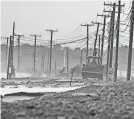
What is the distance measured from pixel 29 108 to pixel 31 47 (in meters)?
138

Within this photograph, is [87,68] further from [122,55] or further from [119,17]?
[122,55]

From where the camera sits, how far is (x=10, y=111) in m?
10.5

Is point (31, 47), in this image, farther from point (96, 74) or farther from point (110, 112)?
point (110, 112)

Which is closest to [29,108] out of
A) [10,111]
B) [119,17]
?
[10,111]

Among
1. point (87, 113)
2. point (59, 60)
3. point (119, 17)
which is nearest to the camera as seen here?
point (87, 113)

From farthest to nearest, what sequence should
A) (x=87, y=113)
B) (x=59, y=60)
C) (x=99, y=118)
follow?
(x=59, y=60) → (x=87, y=113) → (x=99, y=118)

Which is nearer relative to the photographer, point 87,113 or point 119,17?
point 87,113

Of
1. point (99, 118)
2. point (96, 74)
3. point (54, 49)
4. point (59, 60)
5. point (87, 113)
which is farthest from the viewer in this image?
point (54, 49)

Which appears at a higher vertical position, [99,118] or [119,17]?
[119,17]

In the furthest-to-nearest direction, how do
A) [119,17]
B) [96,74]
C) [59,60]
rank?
[59,60], [96,74], [119,17]

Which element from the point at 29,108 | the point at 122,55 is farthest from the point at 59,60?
the point at 29,108

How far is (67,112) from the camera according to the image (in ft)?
35.4

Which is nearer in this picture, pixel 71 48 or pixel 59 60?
pixel 59 60

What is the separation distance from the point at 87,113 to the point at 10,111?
95.3 inches
